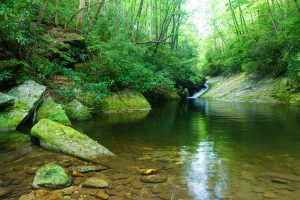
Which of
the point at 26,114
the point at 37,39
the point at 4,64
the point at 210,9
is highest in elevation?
the point at 210,9

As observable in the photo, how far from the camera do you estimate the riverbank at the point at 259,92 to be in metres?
18.4

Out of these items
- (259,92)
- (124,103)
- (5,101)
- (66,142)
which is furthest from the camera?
(259,92)

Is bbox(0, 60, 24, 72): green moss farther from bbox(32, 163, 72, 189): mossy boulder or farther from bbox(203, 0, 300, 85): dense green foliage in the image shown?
bbox(203, 0, 300, 85): dense green foliage

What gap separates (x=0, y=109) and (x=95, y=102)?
5.34 meters

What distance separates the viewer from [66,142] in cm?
578

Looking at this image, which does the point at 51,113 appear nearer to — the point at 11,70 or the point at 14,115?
the point at 14,115

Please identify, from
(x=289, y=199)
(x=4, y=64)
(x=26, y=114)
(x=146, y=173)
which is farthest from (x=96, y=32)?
(x=289, y=199)

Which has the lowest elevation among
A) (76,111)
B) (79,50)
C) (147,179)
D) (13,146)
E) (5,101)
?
(147,179)

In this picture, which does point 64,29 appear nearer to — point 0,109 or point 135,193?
point 0,109

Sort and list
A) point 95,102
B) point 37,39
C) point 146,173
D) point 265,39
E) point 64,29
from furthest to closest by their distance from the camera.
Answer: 1. point 265,39
2. point 64,29
3. point 95,102
4. point 37,39
5. point 146,173

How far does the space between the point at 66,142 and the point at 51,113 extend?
12.5 feet

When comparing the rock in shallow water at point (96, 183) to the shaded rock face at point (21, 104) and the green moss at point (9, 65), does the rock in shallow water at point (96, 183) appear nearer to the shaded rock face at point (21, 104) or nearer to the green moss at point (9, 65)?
the shaded rock face at point (21, 104)

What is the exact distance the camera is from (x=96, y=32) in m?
17.3

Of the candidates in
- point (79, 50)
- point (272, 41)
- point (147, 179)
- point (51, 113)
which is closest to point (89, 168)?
point (147, 179)
